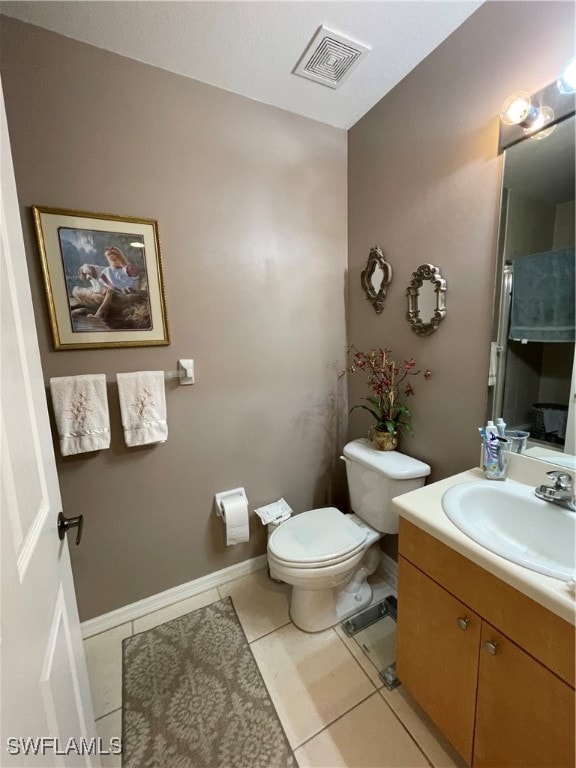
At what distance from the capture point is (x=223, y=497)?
1658 millimetres

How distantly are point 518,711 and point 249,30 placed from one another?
7.48 ft

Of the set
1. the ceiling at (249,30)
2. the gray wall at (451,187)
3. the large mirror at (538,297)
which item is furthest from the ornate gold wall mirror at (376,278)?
the ceiling at (249,30)

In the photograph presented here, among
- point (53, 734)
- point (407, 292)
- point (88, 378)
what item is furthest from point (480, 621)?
point (88, 378)

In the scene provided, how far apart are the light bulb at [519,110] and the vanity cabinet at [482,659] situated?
4.45 ft

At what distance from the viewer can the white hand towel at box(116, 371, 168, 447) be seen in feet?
4.46

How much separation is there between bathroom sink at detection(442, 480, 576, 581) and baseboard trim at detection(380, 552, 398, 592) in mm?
861

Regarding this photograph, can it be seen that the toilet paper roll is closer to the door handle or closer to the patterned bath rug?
the patterned bath rug

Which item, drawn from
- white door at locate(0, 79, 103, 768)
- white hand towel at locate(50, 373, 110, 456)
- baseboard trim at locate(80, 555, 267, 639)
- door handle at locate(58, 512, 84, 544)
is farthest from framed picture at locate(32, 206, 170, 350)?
baseboard trim at locate(80, 555, 267, 639)

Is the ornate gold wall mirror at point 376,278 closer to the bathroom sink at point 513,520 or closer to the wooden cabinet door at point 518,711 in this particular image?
the bathroom sink at point 513,520

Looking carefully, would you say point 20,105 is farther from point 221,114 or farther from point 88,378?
point 88,378

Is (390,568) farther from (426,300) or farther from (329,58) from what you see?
(329,58)

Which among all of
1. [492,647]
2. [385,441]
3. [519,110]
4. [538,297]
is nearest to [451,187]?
[519,110]

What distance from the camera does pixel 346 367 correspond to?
6.36 ft

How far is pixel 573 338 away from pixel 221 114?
1.71m
